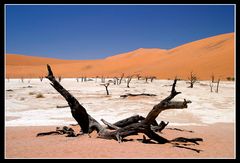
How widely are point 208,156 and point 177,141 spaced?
4.32 ft

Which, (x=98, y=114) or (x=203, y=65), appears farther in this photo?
(x=203, y=65)

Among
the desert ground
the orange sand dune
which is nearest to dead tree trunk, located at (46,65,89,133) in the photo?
the desert ground

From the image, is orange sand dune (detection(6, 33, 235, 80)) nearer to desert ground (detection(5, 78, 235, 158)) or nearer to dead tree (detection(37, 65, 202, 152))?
desert ground (detection(5, 78, 235, 158))

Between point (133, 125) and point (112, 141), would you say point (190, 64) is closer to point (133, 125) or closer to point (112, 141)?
point (133, 125)

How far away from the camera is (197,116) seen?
1426cm

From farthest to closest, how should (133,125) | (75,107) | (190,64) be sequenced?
(190,64) < (75,107) < (133,125)

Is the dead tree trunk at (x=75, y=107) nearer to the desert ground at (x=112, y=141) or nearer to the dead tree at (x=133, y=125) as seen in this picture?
the dead tree at (x=133, y=125)

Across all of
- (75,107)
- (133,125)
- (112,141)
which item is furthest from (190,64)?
(112,141)

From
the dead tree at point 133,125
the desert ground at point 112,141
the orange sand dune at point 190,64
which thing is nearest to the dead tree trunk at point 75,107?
the dead tree at point 133,125

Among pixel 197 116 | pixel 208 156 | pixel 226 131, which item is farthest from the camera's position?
pixel 197 116

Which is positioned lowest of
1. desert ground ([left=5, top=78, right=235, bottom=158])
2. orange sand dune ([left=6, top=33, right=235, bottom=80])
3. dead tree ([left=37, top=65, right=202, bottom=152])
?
desert ground ([left=5, top=78, right=235, bottom=158])

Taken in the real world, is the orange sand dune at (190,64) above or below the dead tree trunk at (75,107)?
above
